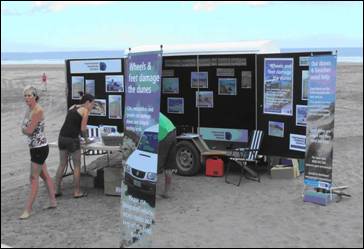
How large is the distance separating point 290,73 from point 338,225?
299 centimetres

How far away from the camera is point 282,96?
344 inches

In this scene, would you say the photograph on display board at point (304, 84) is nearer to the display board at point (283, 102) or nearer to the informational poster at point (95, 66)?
the display board at point (283, 102)

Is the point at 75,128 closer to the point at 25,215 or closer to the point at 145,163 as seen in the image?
the point at 25,215

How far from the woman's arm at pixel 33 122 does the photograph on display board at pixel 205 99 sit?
13.6ft

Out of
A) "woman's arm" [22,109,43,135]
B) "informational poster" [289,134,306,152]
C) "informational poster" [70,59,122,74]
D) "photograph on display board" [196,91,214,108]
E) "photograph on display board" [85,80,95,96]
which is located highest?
"informational poster" [70,59,122,74]

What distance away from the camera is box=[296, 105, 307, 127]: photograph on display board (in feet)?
27.8

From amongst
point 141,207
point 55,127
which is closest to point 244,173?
point 141,207

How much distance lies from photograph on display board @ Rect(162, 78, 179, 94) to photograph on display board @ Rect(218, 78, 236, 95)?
37.5 inches

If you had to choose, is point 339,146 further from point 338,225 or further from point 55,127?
point 55,127

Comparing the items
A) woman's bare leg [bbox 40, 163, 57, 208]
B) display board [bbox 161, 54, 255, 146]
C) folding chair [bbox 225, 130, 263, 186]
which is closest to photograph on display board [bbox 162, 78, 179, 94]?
display board [bbox 161, 54, 255, 146]

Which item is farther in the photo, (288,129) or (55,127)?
(55,127)

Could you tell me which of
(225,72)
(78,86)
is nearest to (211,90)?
(225,72)

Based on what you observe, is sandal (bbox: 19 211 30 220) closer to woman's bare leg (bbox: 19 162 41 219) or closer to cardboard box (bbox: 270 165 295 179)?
woman's bare leg (bbox: 19 162 41 219)

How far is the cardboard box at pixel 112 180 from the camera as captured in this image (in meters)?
8.07
